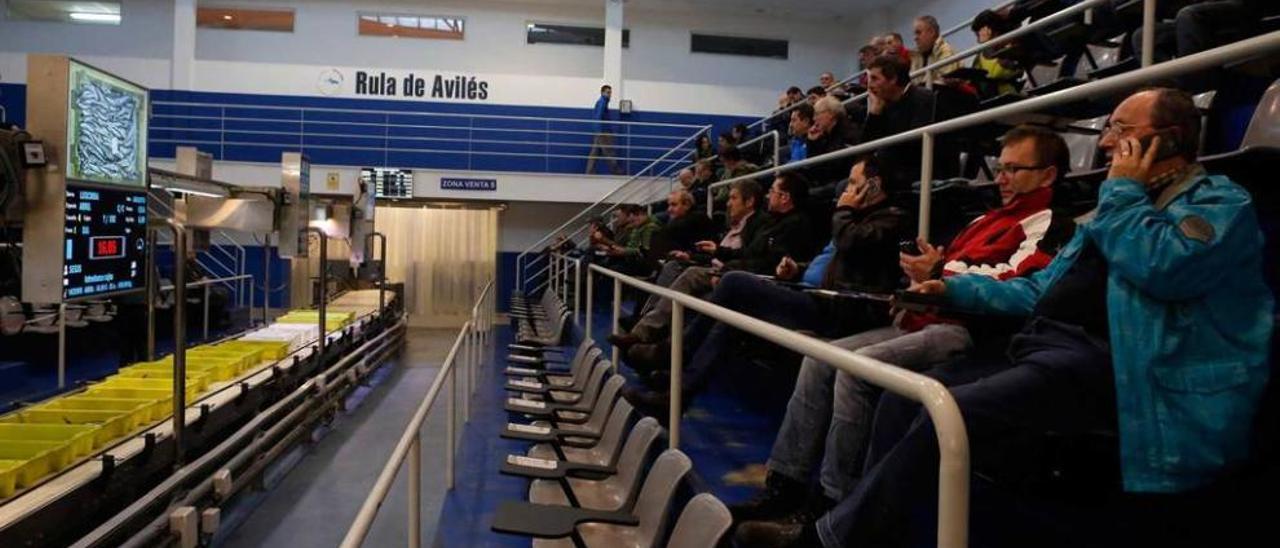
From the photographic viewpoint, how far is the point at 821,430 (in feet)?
6.63

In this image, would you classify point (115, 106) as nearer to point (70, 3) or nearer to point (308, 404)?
point (308, 404)

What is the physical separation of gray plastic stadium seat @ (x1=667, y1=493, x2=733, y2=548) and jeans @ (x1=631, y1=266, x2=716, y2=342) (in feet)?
5.52

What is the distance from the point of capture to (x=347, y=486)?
450 cm

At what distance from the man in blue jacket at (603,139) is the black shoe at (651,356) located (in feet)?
31.0

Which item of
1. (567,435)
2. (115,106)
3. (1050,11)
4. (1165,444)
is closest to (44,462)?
(115,106)

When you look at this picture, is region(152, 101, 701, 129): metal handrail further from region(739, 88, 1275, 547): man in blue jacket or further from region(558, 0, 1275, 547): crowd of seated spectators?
region(739, 88, 1275, 547): man in blue jacket

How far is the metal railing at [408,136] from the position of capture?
12523 mm

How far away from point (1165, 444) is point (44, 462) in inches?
120

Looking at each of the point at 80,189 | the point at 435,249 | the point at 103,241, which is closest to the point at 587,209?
the point at 435,249

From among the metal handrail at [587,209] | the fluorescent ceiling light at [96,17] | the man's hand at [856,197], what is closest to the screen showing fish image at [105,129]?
the man's hand at [856,197]

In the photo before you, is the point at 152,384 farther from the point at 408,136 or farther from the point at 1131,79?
the point at 408,136

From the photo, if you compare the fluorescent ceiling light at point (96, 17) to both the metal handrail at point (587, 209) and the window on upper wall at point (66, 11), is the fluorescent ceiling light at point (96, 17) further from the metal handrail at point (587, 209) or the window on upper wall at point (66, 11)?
the metal handrail at point (587, 209)

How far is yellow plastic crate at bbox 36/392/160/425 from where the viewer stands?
3.28 m

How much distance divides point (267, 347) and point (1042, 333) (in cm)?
468
